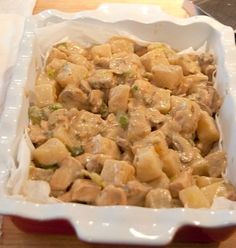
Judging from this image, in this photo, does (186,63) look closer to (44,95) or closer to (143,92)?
(143,92)

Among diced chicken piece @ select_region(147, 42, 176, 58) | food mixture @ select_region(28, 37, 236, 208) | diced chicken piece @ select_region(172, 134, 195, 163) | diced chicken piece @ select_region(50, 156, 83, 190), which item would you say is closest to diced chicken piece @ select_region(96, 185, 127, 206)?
food mixture @ select_region(28, 37, 236, 208)

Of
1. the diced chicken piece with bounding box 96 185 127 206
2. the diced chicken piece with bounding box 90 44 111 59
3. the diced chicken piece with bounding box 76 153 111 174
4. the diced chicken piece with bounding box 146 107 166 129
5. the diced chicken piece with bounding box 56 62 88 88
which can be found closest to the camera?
the diced chicken piece with bounding box 96 185 127 206

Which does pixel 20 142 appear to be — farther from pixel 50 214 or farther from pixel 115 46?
pixel 115 46

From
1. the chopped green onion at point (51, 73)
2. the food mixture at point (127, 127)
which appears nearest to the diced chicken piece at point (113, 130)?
the food mixture at point (127, 127)

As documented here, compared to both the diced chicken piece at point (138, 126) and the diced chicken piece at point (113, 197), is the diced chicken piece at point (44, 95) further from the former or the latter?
the diced chicken piece at point (113, 197)

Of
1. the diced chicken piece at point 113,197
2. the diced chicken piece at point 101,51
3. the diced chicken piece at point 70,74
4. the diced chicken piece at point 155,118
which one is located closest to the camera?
the diced chicken piece at point 113,197

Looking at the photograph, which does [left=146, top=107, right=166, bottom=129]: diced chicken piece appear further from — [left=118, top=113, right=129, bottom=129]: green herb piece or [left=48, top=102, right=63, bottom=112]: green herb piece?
[left=48, top=102, right=63, bottom=112]: green herb piece

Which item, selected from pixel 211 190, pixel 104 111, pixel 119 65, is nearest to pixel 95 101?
pixel 104 111
